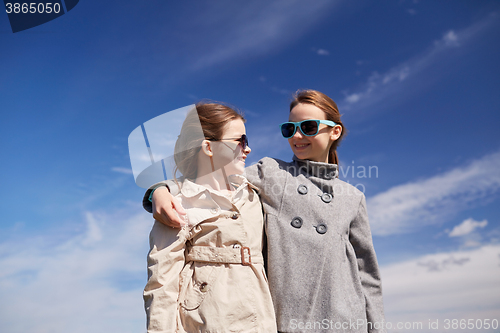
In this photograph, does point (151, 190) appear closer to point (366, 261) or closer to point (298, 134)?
point (298, 134)

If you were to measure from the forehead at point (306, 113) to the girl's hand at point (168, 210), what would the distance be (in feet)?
5.05

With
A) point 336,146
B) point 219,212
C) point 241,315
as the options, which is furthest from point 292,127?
point 241,315

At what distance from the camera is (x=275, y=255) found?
139 inches

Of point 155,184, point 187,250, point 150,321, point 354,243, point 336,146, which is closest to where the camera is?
point 150,321

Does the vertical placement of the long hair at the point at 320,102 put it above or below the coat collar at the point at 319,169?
above

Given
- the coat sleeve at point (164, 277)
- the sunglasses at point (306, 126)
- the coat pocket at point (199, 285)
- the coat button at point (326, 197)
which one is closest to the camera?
the coat sleeve at point (164, 277)

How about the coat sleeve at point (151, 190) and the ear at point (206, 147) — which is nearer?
the coat sleeve at point (151, 190)

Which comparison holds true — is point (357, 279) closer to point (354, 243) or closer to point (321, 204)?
point (354, 243)

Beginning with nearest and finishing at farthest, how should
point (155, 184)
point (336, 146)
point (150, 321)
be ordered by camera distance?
1. point (150, 321)
2. point (155, 184)
3. point (336, 146)

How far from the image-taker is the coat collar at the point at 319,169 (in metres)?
3.95

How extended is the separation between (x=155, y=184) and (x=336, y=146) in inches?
80.2

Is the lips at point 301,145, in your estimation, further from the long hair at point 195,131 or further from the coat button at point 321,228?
the coat button at point 321,228

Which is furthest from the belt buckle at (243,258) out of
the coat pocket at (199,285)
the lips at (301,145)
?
the lips at (301,145)

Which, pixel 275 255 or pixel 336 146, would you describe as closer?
pixel 275 255
